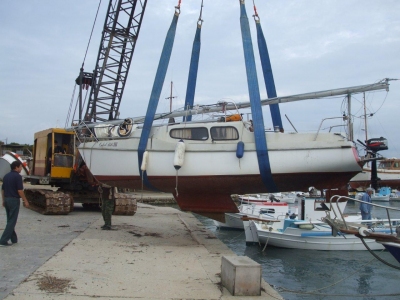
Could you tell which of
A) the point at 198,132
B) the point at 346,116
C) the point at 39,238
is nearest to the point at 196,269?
the point at 198,132

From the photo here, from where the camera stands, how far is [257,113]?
29.1 ft

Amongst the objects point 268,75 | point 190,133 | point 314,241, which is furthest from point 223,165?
point 314,241

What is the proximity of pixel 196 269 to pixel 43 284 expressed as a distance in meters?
2.72

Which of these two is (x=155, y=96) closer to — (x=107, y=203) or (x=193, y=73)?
(x=193, y=73)

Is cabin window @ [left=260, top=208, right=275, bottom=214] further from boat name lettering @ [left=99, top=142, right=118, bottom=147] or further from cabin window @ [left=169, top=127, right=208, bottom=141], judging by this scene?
boat name lettering @ [left=99, top=142, right=118, bottom=147]

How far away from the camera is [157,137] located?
10.2 m

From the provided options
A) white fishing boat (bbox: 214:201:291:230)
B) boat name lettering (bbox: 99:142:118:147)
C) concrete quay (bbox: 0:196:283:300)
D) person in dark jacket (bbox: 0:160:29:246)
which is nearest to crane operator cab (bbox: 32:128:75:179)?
concrete quay (bbox: 0:196:283:300)

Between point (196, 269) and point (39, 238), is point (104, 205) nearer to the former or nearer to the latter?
point (39, 238)

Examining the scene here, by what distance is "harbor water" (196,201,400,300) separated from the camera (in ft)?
32.4

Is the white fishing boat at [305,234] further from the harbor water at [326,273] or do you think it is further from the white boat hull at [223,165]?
the white boat hull at [223,165]

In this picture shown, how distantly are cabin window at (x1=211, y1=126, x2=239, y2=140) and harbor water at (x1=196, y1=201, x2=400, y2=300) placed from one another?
3.65 meters

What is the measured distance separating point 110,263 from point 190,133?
383cm

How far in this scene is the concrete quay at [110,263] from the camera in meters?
5.82

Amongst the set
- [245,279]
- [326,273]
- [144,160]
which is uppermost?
[144,160]
